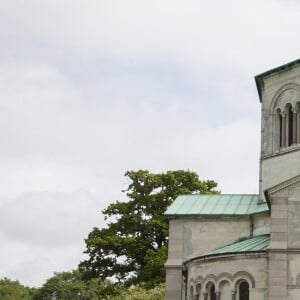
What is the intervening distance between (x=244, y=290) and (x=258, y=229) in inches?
196

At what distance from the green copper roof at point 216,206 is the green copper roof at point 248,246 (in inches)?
77.2

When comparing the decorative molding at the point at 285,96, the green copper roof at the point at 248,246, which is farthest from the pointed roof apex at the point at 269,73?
the green copper roof at the point at 248,246

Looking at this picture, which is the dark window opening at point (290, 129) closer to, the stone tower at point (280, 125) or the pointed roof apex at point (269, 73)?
the stone tower at point (280, 125)

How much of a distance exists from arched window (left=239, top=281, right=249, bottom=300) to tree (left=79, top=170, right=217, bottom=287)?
17.6 m

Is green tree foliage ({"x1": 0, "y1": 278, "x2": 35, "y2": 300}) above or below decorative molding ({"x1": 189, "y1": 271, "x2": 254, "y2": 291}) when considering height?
above

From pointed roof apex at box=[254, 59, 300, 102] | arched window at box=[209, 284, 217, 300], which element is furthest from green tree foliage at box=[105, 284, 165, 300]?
arched window at box=[209, 284, 217, 300]

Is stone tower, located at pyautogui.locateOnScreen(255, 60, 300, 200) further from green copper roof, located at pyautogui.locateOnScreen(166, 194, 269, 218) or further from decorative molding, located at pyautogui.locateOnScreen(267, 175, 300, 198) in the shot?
decorative molding, located at pyautogui.locateOnScreen(267, 175, 300, 198)

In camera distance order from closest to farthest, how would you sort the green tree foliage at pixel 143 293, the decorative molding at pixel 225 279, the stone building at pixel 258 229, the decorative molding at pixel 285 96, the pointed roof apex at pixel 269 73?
1. the stone building at pixel 258 229
2. the decorative molding at pixel 225 279
3. the decorative molding at pixel 285 96
4. the pointed roof apex at pixel 269 73
5. the green tree foliage at pixel 143 293

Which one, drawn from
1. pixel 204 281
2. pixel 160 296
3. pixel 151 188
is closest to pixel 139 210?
pixel 151 188

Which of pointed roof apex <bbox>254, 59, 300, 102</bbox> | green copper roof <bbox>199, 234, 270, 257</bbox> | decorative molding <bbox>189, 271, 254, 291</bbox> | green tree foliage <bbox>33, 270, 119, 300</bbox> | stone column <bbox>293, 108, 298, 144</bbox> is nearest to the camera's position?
decorative molding <bbox>189, 271, 254, 291</bbox>

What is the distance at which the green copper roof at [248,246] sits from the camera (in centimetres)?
3062

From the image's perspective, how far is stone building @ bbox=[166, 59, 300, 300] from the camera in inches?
1168

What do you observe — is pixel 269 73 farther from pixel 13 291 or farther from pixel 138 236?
pixel 13 291

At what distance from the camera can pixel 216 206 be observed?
120 ft
